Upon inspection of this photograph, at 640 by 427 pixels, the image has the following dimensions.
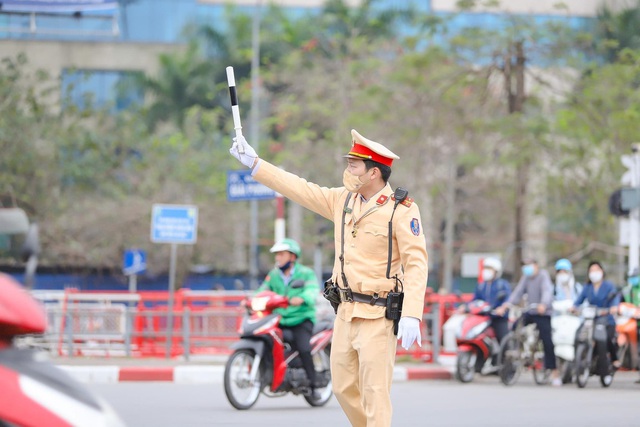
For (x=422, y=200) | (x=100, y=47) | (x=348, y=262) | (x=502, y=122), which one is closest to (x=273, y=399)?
(x=348, y=262)

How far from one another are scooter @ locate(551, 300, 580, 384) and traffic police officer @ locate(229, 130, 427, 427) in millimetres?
10591

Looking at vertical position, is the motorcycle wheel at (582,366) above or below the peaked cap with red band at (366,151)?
below

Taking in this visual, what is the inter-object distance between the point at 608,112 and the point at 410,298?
21.5 metres

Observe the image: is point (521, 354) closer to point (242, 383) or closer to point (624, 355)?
point (624, 355)

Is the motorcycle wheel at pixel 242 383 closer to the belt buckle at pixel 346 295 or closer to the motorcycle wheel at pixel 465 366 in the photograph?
the belt buckle at pixel 346 295

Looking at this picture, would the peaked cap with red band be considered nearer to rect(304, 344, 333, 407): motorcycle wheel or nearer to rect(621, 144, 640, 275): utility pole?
rect(304, 344, 333, 407): motorcycle wheel

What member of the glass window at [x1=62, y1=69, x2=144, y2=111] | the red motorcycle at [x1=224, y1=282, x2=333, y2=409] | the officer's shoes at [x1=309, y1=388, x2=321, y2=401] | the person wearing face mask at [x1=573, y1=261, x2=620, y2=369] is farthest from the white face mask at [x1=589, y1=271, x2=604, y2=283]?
the glass window at [x1=62, y1=69, x2=144, y2=111]

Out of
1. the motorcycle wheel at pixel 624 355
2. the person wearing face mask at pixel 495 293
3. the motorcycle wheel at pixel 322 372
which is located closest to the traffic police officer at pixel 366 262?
the motorcycle wheel at pixel 322 372

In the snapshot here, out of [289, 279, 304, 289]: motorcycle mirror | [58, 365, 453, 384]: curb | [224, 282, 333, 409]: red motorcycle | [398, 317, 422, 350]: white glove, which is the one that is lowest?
[58, 365, 453, 384]: curb

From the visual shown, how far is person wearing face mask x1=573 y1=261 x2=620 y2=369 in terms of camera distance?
17.4 metres

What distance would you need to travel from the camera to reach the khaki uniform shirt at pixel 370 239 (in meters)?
7.18

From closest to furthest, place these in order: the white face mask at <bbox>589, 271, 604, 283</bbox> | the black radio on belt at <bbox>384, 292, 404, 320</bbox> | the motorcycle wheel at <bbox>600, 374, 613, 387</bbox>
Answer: the black radio on belt at <bbox>384, 292, 404, 320</bbox>, the motorcycle wheel at <bbox>600, 374, 613, 387</bbox>, the white face mask at <bbox>589, 271, 604, 283</bbox>

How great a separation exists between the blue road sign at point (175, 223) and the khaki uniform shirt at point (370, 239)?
42.8ft

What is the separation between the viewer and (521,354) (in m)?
18.0
